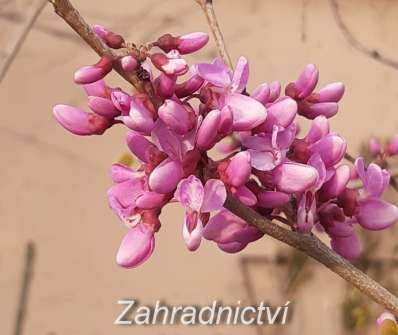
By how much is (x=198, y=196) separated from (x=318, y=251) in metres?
0.10

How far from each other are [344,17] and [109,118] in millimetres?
2009

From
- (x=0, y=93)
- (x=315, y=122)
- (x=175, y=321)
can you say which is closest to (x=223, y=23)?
(x=0, y=93)

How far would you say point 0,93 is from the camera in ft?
6.73

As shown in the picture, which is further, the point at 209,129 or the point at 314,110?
the point at 314,110

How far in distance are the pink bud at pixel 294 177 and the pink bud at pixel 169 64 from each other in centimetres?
10

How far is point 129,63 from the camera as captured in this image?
0.45 metres

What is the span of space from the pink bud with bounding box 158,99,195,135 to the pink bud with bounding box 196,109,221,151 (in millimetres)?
12

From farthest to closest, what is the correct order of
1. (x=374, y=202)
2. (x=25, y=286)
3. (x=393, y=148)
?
(x=25, y=286)
(x=393, y=148)
(x=374, y=202)

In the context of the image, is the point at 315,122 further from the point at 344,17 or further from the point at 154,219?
the point at 344,17

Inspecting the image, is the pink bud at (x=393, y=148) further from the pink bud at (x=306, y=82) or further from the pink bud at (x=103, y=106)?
the pink bud at (x=103, y=106)

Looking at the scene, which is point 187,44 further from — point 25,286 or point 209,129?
point 25,286

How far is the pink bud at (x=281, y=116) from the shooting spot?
500 mm

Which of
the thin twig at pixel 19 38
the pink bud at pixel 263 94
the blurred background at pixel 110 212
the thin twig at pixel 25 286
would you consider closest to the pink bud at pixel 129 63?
the pink bud at pixel 263 94

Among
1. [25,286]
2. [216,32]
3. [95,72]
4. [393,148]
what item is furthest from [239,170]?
[25,286]
